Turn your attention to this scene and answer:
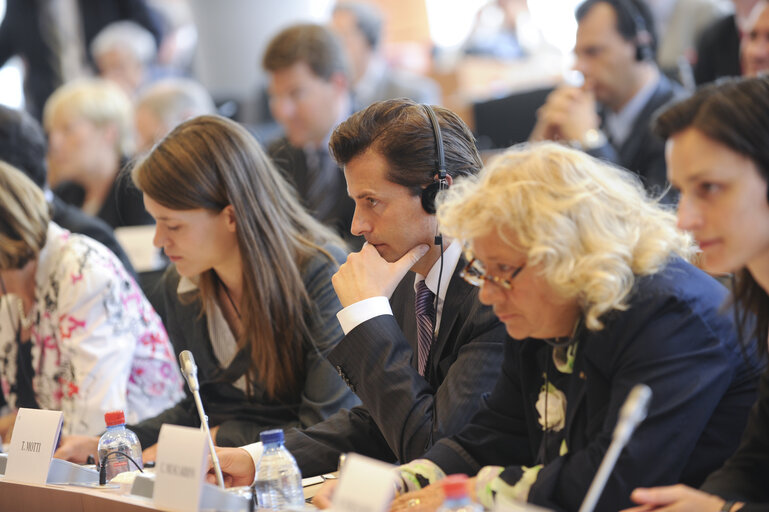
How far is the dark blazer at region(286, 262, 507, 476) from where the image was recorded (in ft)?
5.91

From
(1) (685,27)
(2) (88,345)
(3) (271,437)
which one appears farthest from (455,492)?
(1) (685,27)

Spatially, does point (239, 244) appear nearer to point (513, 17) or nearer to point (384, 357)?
point (384, 357)

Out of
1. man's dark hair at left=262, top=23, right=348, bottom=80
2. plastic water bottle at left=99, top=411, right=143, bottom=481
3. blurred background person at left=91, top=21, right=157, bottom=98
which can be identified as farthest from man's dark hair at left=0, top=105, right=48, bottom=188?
blurred background person at left=91, top=21, right=157, bottom=98

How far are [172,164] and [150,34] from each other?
4747 millimetres

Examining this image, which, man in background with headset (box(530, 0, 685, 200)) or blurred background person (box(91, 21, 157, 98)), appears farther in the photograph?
blurred background person (box(91, 21, 157, 98))

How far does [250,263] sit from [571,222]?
1.06 m

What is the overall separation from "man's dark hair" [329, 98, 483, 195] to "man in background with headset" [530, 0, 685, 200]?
183 centimetres

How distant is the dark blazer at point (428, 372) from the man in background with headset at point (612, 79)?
201 cm

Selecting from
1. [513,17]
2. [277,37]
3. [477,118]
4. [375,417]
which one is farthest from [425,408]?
[513,17]

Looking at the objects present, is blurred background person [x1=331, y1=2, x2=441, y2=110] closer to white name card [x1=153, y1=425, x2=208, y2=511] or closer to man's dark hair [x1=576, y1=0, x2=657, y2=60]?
man's dark hair [x1=576, y1=0, x2=657, y2=60]

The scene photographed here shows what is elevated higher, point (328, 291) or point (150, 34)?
point (150, 34)

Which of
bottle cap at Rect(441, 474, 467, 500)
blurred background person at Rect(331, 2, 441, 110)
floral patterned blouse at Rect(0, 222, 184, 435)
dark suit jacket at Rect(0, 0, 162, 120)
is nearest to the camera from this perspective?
bottle cap at Rect(441, 474, 467, 500)

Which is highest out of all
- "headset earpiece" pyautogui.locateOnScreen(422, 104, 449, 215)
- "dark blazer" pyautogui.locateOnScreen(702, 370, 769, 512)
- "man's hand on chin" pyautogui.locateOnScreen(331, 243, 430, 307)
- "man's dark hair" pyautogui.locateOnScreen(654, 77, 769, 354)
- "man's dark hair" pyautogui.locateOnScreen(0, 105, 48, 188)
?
"man's dark hair" pyautogui.locateOnScreen(654, 77, 769, 354)

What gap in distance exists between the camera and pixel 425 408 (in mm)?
1800
